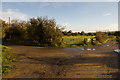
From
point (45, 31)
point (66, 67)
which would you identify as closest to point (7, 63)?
point (66, 67)

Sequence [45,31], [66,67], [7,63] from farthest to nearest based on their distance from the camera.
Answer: [45,31] → [7,63] → [66,67]

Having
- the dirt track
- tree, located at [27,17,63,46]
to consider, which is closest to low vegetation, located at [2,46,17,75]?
the dirt track

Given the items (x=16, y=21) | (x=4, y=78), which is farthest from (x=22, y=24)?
(x=4, y=78)

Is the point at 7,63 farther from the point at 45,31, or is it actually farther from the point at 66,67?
the point at 45,31

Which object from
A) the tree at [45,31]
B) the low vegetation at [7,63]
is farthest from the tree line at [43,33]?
the low vegetation at [7,63]

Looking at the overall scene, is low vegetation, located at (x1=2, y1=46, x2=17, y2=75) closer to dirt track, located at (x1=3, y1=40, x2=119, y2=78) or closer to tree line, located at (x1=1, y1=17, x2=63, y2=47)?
dirt track, located at (x1=3, y1=40, x2=119, y2=78)

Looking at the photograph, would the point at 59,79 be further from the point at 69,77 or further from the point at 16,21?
the point at 16,21

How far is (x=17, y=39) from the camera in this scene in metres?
17.2

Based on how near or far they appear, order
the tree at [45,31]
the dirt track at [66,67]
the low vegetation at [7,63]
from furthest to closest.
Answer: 1. the tree at [45,31]
2. the low vegetation at [7,63]
3. the dirt track at [66,67]

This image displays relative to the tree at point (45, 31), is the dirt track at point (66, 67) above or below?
below

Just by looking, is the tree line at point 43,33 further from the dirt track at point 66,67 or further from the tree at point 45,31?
the dirt track at point 66,67

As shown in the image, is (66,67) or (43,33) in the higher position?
(43,33)

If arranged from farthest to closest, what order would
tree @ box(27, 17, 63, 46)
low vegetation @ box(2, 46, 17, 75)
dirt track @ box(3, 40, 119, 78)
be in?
1. tree @ box(27, 17, 63, 46)
2. low vegetation @ box(2, 46, 17, 75)
3. dirt track @ box(3, 40, 119, 78)

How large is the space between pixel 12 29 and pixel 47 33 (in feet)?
37.2
